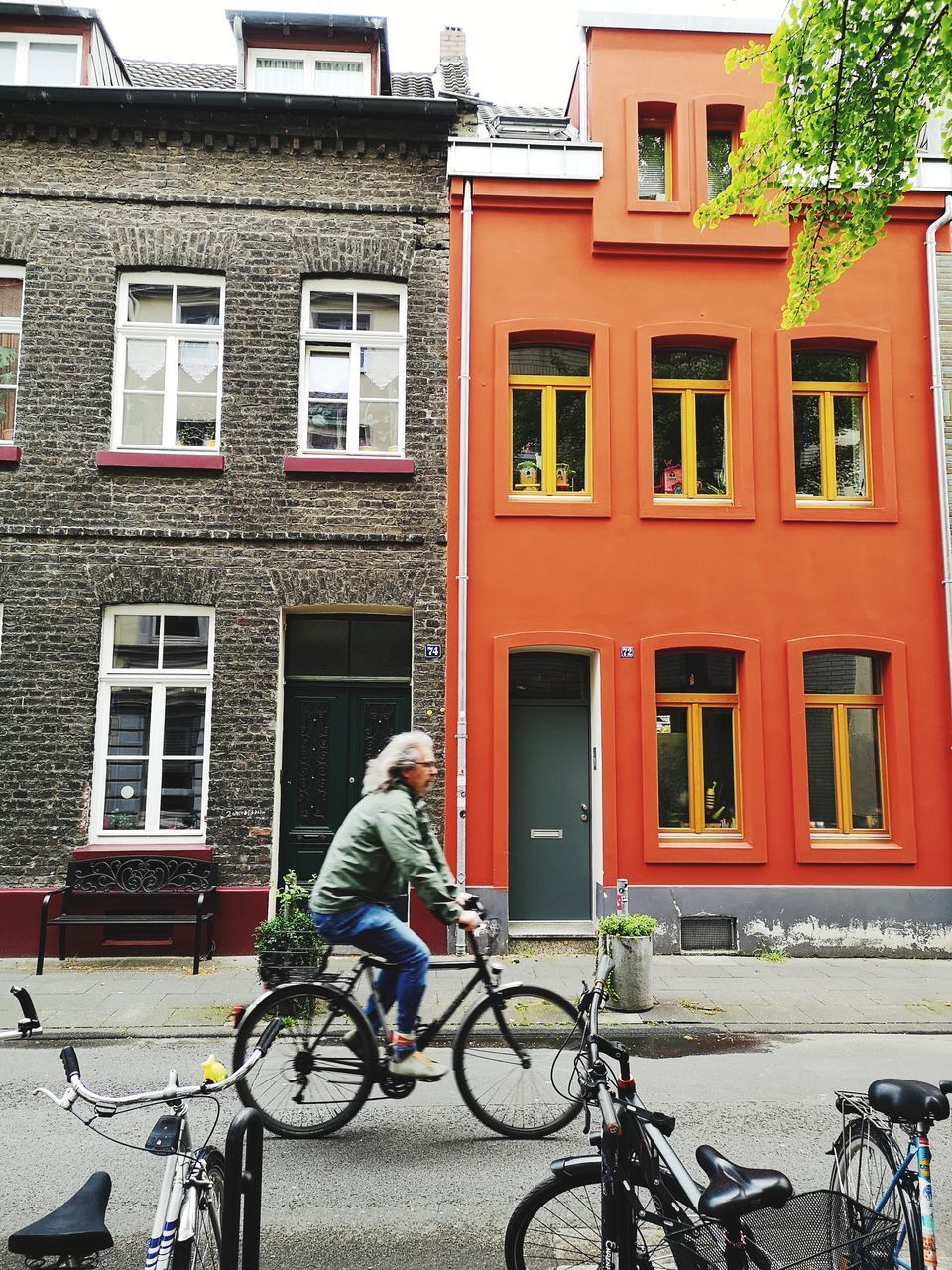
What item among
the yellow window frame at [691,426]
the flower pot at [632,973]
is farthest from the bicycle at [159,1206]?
the yellow window frame at [691,426]

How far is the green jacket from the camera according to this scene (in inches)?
208

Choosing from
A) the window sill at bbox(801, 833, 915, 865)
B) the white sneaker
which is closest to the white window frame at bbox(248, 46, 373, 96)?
the window sill at bbox(801, 833, 915, 865)

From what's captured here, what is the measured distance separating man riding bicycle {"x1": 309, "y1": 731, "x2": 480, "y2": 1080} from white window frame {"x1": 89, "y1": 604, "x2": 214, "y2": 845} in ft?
17.5

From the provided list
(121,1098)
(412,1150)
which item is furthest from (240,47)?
(121,1098)

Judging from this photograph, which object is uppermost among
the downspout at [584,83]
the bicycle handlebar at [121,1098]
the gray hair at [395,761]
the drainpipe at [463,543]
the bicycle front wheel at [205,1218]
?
the downspout at [584,83]

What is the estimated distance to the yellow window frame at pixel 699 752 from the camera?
35.2 feet

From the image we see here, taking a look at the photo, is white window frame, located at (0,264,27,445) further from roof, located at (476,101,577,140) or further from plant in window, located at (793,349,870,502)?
plant in window, located at (793,349,870,502)

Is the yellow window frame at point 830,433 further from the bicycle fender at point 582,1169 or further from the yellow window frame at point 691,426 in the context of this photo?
the bicycle fender at point 582,1169

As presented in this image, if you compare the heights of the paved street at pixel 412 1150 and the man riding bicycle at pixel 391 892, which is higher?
the man riding bicycle at pixel 391 892

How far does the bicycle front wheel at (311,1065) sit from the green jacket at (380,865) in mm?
514

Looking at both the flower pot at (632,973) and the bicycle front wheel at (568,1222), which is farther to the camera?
the flower pot at (632,973)

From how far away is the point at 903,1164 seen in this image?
10.5ft

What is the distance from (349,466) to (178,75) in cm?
728

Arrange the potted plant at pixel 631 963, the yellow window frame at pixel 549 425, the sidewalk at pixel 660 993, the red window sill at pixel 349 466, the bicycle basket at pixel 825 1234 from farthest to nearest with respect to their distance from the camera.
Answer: the yellow window frame at pixel 549 425 < the red window sill at pixel 349 466 < the potted plant at pixel 631 963 < the sidewalk at pixel 660 993 < the bicycle basket at pixel 825 1234
